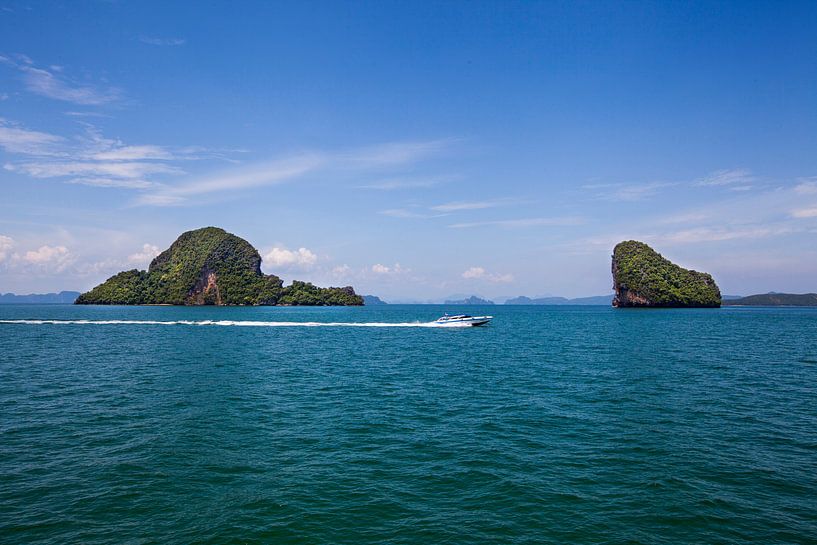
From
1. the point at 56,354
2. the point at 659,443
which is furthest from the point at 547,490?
the point at 56,354

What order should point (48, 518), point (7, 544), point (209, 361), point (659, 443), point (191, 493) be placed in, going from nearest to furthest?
point (7, 544) → point (48, 518) → point (191, 493) → point (659, 443) → point (209, 361)

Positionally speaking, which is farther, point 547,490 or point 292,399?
point 292,399

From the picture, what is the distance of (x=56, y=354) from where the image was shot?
178ft

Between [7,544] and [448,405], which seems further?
[448,405]

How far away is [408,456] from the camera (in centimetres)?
2048

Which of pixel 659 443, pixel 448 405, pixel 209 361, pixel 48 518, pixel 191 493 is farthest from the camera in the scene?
pixel 209 361

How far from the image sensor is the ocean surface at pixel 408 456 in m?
14.5

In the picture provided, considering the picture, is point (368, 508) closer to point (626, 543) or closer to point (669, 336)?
point (626, 543)

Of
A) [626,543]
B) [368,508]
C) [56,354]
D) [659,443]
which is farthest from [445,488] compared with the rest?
[56,354]

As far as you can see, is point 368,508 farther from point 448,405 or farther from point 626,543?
point 448,405

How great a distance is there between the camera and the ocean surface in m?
14.5

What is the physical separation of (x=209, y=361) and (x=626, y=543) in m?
46.3

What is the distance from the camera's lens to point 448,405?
98.5 feet

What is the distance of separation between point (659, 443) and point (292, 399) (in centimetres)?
2254
